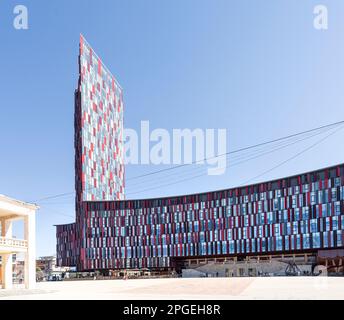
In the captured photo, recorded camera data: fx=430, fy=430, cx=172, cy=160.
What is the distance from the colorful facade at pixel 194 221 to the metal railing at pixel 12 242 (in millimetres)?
70749

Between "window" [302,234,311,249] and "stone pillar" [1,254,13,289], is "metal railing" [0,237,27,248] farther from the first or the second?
"window" [302,234,311,249]

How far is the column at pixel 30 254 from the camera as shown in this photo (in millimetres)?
40438

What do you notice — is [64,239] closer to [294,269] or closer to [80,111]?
[80,111]

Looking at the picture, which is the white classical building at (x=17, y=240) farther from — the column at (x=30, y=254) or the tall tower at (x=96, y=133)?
the tall tower at (x=96, y=133)

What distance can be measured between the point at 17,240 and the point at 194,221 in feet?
260

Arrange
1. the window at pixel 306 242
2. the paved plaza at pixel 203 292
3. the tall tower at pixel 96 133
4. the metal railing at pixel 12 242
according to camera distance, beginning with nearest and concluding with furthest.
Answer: the paved plaza at pixel 203 292, the metal railing at pixel 12 242, the window at pixel 306 242, the tall tower at pixel 96 133

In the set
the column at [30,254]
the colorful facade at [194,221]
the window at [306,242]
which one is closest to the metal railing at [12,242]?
the column at [30,254]

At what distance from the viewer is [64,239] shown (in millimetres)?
131000

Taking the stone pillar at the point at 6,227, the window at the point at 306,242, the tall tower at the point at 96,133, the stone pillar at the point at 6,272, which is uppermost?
the tall tower at the point at 96,133

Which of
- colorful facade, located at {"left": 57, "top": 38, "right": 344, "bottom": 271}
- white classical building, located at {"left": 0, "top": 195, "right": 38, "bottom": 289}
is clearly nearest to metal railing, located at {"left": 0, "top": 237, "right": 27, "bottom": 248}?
white classical building, located at {"left": 0, "top": 195, "right": 38, "bottom": 289}

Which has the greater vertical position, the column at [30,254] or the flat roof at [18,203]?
the flat roof at [18,203]

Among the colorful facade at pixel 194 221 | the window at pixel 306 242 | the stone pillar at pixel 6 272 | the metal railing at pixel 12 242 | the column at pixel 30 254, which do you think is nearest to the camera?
the metal railing at pixel 12 242

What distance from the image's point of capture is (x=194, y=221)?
378ft

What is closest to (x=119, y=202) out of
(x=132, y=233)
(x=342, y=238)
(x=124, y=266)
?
(x=132, y=233)
